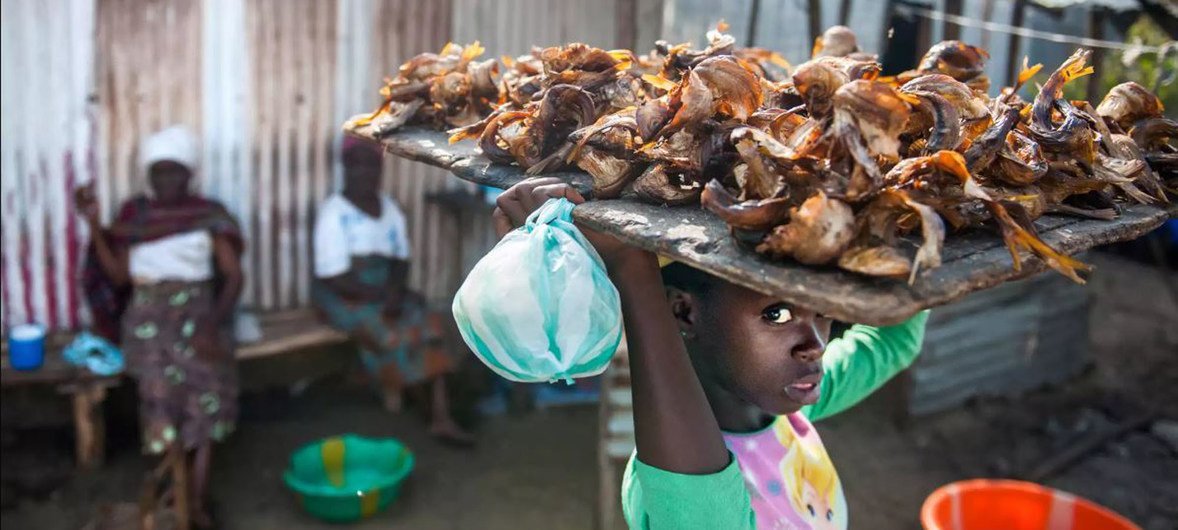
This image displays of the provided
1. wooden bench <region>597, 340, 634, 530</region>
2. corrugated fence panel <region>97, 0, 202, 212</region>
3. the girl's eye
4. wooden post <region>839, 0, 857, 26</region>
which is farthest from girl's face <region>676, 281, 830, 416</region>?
wooden post <region>839, 0, 857, 26</region>

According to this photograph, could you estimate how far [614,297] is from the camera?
5.31ft

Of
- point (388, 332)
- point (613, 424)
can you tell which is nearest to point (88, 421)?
point (388, 332)

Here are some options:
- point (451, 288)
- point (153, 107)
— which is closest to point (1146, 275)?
point (451, 288)

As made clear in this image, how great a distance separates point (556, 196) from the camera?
66.8 inches

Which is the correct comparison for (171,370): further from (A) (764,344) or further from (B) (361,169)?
(A) (764,344)

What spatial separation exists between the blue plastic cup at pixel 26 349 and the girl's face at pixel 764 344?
444 cm

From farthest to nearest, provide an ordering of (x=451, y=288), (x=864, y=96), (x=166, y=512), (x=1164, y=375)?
(x=1164, y=375) → (x=451, y=288) → (x=166, y=512) → (x=864, y=96)

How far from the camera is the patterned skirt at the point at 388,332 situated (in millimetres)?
5938

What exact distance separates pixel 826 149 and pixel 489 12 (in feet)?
17.0

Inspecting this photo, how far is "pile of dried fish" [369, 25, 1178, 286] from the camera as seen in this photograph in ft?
4.44

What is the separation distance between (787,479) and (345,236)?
4268mm

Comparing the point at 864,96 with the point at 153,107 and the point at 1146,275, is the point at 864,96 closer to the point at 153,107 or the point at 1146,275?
the point at 153,107

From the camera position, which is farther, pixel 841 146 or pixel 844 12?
pixel 844 12

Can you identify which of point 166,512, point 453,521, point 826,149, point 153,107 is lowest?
point 453,521
